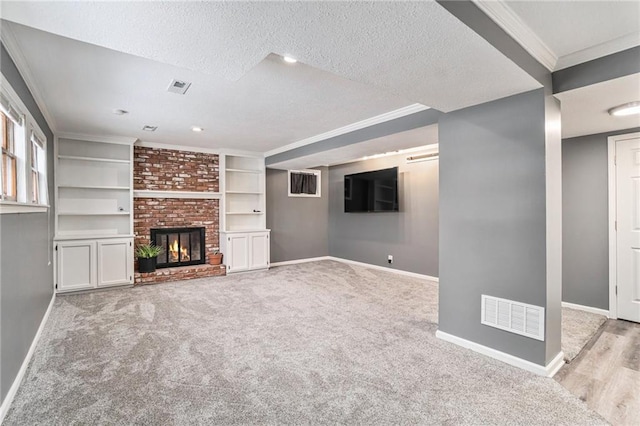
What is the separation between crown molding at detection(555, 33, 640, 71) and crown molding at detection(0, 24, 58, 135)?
12.7 ft

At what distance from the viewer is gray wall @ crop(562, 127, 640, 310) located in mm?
3652

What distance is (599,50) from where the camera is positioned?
2.14 meters

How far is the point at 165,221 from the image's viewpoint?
568cm

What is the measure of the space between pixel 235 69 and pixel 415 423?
251cm

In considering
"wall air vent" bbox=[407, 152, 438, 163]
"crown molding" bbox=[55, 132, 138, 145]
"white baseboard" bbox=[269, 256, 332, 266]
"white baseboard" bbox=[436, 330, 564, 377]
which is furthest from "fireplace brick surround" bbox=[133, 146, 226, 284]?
"white baseboard" bbox=[436, 330, 564, 377]

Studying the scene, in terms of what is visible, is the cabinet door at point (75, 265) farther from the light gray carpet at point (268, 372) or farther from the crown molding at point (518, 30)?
the crown molding at point (518, 30)

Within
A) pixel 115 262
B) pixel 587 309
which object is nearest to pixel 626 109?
pixel 587 309

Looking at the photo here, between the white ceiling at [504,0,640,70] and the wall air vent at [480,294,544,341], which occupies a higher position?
the white ceiling at [504,0,640,70]

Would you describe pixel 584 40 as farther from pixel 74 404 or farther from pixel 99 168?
pixel 99 168

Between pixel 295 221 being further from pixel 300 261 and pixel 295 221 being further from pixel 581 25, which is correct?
pixel 581 25

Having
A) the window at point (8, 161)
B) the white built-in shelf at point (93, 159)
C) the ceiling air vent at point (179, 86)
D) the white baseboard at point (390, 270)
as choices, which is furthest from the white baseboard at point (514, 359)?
the white built-in shelf at point (93, 159)

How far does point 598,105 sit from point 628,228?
5.85 feet

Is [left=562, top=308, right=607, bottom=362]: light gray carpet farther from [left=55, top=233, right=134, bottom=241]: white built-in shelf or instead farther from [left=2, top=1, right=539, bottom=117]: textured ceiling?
[left=55, top=233, right=134, bottom=241]: white built-in shelf

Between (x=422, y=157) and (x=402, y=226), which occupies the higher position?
(x=422, y=157)
